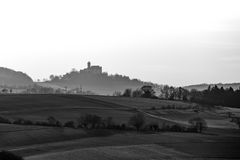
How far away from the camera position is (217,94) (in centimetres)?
19225

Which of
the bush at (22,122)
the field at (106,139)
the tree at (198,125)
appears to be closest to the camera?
the field at (106,139)

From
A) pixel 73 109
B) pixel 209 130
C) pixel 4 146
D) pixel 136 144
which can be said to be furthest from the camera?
pixel 73 109

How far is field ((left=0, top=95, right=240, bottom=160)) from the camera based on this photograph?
184 feet

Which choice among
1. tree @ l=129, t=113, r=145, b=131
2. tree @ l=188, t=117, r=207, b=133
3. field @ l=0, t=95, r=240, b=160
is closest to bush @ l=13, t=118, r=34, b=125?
field @ l=0, t=95, r=240, b=160

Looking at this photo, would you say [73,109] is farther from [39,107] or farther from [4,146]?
[4,146]

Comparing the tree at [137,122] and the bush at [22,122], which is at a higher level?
the tree at [137,122]

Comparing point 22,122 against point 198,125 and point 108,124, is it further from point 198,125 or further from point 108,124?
point 198,125

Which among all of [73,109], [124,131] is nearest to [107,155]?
[124,131]

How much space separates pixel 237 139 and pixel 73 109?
47.3 metres

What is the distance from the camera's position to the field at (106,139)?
Result: 2202 inches

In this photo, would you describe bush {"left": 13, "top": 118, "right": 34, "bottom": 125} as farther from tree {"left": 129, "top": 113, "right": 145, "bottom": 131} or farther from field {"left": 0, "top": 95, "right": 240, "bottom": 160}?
tree {"left": 129, "top": 113, "right": 145, "bottom": 131}

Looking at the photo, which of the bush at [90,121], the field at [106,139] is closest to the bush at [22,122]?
the field at [106,139]

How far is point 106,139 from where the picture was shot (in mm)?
69125

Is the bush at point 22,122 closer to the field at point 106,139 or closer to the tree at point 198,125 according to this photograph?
the field at point 106,139
